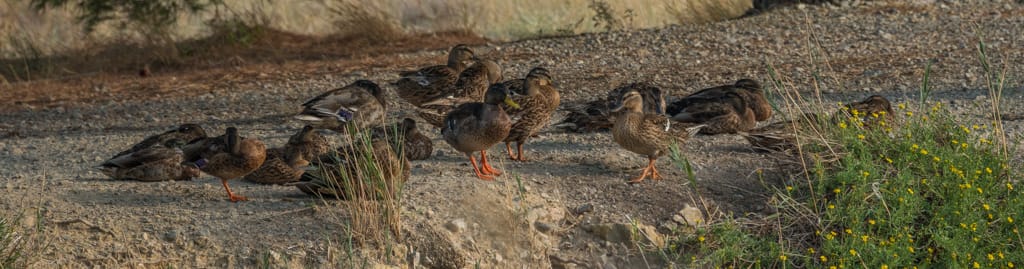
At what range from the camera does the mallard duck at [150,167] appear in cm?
894

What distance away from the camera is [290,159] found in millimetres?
9164

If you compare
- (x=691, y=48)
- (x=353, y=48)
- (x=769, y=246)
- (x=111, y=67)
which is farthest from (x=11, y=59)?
(x=769, y=246)

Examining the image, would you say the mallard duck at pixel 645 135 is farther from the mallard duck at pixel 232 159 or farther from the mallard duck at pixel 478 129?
the mallard duck at pixel 232 159

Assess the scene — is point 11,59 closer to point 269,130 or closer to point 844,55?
point 269,130

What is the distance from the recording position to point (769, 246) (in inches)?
303

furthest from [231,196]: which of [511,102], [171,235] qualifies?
[511,102]

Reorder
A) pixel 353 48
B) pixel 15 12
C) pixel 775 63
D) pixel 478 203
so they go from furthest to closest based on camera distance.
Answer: pixel 15 12 → pixel 353 48 → pixel 775 63 → pixel 478 203

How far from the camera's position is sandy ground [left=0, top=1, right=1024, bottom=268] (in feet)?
24.0

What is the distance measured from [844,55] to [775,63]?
2.77 ft

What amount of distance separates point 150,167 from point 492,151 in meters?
2.55

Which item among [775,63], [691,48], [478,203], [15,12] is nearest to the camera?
[478,203]

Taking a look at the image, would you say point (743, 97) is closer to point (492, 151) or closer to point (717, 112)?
point (717, 112)

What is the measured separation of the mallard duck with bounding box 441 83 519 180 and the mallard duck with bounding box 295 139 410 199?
0.74m

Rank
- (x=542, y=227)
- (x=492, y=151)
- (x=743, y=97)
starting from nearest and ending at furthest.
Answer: (x=542, y=227) → (x=492, y=151) → (x=743, y=97)
